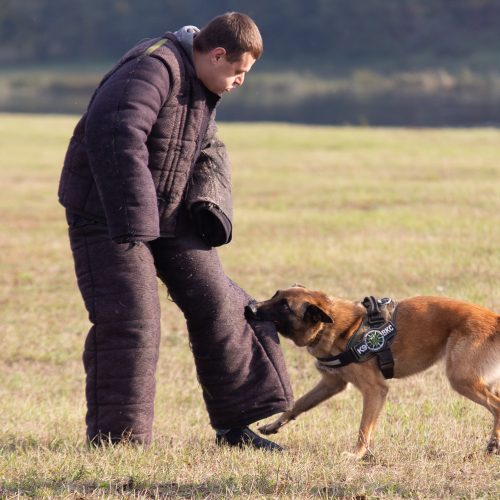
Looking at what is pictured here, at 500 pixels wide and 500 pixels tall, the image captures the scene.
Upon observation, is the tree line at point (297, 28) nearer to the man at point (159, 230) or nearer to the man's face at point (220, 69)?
the man at point (159, 230)

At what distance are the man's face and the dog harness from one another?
1.49m

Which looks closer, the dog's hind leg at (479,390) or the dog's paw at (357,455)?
the dog's paw at (357,455)

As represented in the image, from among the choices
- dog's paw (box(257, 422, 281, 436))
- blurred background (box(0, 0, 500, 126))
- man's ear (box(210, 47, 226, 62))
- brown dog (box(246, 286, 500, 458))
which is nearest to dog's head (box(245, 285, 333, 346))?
brown dog (box(246, 286, 500, 458))

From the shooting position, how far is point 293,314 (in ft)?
20.1

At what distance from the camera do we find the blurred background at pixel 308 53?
57812mm

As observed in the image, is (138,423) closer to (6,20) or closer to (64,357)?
(64,357)

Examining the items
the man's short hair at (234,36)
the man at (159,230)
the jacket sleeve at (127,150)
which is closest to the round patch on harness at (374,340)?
the man at (159,230)

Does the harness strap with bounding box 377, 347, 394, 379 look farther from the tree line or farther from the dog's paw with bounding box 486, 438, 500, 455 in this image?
the tree line

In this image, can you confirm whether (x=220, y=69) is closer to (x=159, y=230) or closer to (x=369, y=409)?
(x=159, y=230)

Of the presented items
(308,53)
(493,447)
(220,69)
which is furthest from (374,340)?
(308,53)

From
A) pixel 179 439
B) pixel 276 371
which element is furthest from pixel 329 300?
→ pixel 179 439

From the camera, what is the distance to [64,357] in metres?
8.88

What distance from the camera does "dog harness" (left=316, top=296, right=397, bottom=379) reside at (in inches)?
236

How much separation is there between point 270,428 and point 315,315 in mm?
806
